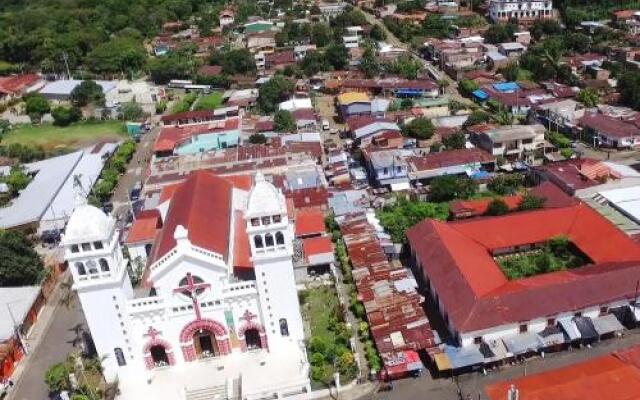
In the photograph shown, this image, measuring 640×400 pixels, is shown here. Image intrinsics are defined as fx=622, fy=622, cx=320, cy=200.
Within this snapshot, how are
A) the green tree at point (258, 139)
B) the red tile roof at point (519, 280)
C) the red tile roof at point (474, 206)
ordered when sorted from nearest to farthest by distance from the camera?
1. the red tile roof at point (519, 280)
2. the red tile roof at point (474, 206)
3. the green tree at point (258, 139)

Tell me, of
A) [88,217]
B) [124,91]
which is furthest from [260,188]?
[124,91]

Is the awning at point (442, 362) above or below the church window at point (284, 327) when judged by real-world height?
below

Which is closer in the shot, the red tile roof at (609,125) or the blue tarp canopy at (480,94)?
the red tile roof at (609,125)

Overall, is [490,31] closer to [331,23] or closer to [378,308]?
[331,23]

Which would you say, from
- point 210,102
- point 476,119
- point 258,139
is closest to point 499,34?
point 476,119

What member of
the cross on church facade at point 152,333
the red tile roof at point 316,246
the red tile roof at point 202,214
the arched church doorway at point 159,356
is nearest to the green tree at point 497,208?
the red tile roof at point 316,246

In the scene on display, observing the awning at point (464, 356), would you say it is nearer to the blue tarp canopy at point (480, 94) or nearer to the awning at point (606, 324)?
the awning at point (606, 324)

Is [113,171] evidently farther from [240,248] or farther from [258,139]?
[240,248]

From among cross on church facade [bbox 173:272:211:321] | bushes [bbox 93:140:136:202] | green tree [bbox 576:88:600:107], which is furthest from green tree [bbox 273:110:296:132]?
cross on church facade [bbox 173:272:211:321]
